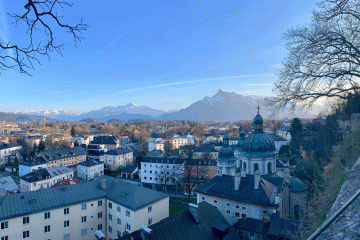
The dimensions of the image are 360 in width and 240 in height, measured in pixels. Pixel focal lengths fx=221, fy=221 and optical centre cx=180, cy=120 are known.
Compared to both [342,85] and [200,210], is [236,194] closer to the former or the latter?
[200,210]

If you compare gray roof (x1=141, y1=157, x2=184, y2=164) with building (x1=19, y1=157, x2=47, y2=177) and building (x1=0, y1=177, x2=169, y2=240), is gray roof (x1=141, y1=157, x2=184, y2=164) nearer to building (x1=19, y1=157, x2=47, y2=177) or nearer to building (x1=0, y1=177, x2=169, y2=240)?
building (x1=0, y1=177, x2=169, y2=240)

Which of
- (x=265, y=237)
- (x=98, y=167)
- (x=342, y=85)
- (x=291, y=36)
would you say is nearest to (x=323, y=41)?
(x=291, y=36)

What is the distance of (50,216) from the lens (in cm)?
1925

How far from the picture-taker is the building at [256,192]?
20828 mm

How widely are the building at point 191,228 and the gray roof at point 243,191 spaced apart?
584 cm

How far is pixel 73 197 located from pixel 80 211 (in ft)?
4.86

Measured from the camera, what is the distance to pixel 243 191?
2241cm

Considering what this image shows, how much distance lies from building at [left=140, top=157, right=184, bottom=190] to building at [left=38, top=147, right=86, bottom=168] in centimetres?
2192

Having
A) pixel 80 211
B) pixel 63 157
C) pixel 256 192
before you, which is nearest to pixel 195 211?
pixel 256 192

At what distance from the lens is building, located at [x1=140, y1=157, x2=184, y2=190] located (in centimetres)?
4553


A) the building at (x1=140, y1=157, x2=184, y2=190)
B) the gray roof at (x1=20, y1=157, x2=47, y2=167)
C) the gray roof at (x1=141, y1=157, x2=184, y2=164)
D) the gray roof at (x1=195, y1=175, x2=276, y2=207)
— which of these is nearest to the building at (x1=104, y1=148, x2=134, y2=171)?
the building at (x1=140, y1=157, x2=184, y2=190)

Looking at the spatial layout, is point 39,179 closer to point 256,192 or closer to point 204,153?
point 256,192

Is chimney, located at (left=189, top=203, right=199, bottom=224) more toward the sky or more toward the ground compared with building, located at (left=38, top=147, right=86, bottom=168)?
more toward the sky

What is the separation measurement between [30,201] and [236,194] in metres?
18.9
